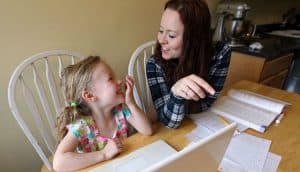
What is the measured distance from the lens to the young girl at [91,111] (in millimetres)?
785

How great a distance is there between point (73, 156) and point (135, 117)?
290 mm

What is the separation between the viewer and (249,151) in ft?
2.68

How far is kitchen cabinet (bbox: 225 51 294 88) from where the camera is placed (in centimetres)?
183

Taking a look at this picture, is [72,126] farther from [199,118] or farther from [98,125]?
[199,118]

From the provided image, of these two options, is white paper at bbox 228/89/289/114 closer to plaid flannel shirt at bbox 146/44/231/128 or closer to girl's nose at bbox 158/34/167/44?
plaid flannel shirt at bbox 146/44/231/128

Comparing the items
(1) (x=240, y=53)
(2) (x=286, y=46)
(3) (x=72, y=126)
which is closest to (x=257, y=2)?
(2) (x=286, y=46)

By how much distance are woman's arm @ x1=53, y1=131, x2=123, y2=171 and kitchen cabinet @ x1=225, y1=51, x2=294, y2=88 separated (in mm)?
1295

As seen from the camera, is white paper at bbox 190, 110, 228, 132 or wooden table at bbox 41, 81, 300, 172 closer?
wooden table at bbox 41, 81, 300, 172

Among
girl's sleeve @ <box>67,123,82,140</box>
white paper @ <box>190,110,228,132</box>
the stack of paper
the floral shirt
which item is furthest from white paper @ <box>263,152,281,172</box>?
girl's sleeve @ <box>67,123,82,140</box>

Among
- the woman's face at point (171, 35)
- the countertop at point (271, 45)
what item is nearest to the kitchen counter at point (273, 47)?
the countertop at point (271, 45)

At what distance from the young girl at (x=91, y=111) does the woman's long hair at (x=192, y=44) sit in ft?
0.80

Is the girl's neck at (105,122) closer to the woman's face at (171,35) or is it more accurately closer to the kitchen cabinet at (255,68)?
the woman's face at (171,35)

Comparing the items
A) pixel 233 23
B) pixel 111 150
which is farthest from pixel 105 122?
pixel 233 23

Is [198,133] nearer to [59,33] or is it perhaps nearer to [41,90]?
[41,90]
